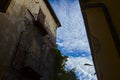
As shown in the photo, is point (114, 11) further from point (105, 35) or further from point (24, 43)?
point (24, 43)

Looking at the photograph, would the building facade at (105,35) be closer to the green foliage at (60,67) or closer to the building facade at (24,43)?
the building facade at (24,43)

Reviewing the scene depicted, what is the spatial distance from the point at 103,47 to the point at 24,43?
9.17m

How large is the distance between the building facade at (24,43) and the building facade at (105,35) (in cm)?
565

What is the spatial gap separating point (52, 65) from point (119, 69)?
41.2 ft

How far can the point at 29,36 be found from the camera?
428 inches

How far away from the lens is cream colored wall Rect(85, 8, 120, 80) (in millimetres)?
1181

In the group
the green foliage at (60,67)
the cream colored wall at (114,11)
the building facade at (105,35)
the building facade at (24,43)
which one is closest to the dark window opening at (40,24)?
the building facade at (24,43)

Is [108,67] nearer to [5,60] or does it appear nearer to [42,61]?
[5,60]

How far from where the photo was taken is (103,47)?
4.30ft

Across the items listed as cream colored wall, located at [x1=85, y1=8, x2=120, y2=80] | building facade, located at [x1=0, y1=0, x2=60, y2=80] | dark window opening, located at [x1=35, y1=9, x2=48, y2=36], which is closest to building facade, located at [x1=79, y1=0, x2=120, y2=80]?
cream colored wall, located at [x1=85, y1=8, x2=120, y2=80]

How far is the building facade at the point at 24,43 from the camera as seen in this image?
27.6ft

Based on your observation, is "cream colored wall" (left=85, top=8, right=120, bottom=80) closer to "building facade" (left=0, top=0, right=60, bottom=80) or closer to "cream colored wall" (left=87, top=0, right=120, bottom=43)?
"cream colored wall" (left=87, top=0, right=120, bottom=43)

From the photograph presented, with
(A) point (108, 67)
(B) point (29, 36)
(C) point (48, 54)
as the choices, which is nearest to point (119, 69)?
(A) point (108, 67)

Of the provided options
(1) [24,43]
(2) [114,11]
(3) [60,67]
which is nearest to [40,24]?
(1) [24,43]
